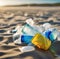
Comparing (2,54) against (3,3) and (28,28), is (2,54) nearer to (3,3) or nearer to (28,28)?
(28,28)

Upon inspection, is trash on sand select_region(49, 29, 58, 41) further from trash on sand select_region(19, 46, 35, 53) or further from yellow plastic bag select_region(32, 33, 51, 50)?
trash on sand select_region(19, 46, 35, 53)

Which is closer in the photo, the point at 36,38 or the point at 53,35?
the point at 36,38

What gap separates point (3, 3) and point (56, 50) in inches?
252

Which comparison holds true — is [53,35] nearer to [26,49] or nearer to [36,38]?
[36,38]

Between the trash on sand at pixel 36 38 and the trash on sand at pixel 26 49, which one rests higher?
the trash on sand at pixel 36 38

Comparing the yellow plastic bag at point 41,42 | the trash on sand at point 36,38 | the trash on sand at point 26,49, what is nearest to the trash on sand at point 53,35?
the trash on sand at point 36,38

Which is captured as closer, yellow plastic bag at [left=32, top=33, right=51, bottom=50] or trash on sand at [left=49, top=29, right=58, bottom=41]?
yellow plastic bag at [left=32, top=33, right=51, bottom=50]

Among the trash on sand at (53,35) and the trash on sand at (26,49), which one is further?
the trash on sand at (53,35)

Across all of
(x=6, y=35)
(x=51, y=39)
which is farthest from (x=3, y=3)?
(x=51, y=39)

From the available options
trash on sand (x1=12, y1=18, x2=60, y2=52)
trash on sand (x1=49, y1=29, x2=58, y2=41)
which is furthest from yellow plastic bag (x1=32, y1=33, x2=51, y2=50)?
trash on sand (x1=49, y1=29, x2=58, y2=41)

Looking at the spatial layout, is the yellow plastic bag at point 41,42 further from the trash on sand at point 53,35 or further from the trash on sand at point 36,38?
the trash on sand at point 53,35

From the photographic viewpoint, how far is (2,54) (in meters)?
2.19

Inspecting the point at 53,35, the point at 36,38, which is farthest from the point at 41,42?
the point at 53,35

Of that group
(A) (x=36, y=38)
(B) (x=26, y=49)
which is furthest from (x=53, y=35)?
(B) (x=26, y=49)
